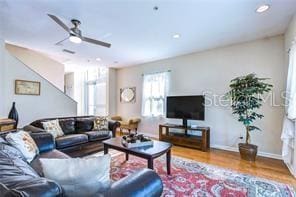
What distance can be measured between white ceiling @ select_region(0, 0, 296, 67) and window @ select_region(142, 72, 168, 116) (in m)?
1.24

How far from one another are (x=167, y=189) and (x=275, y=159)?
276 centimetres

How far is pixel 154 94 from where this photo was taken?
19.7 feet

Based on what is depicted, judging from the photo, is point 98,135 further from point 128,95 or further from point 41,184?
point 41,184

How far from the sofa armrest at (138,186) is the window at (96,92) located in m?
6.19

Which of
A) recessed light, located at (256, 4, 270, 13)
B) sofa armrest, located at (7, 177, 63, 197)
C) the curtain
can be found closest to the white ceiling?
recessed light, located at (256, 4, 270, 13)

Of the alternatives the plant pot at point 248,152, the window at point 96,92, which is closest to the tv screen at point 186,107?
the plant pot at point 248,152

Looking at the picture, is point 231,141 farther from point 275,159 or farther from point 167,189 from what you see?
point 167,189

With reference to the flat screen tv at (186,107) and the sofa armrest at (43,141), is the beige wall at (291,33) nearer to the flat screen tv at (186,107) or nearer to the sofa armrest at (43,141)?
the flat screen tv at (186,107)

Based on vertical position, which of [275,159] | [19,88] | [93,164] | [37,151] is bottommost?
[275,159]

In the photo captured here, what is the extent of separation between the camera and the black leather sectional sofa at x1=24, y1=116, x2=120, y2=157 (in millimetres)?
3447

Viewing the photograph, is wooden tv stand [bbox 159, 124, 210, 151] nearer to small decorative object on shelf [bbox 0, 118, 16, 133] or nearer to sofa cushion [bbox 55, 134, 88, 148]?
sofa cushion [bbox 55, 134, 88, 148]

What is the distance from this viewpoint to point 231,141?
436 cm

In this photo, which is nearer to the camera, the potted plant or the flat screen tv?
the potted plant

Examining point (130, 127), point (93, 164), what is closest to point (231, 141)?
point (130, 127)
